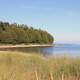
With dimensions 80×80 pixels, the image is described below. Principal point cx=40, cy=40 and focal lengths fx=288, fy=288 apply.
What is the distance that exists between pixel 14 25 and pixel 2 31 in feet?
61.6

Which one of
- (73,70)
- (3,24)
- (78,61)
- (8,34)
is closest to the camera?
(73,70)

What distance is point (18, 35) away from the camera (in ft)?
302

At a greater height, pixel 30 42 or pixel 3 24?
pixel 3 24

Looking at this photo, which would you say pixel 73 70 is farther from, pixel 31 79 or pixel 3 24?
pixel 3 24

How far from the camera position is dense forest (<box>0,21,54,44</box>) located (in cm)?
8388

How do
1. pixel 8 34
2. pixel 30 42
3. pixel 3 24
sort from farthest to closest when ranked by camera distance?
pixel 30 42 < pixel 3 24 < pixel 8 34

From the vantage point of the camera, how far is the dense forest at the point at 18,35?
275ft

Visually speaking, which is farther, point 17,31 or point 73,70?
point 17,31

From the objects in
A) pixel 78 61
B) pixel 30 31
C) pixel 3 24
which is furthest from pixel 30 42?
pixel 78 61

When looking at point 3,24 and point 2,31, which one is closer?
point 2,31

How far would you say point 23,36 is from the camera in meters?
94.5

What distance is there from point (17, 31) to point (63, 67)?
84.4m

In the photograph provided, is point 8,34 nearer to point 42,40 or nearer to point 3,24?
point 3,24

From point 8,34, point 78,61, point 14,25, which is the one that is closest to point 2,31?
point 8,34
